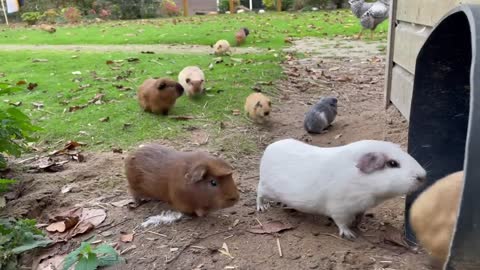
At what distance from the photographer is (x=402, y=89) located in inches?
152

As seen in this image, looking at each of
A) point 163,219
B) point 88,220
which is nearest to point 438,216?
point 163,219

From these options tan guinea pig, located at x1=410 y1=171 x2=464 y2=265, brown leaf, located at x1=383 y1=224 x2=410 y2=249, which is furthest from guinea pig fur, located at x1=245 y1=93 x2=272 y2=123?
tan guinea pig, located at x1=410 y1=171 x2=464 y2=265

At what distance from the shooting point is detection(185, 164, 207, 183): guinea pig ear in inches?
86.4

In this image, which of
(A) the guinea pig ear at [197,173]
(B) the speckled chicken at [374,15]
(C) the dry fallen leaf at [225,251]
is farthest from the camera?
(B) the speckled chicken at [374,15]

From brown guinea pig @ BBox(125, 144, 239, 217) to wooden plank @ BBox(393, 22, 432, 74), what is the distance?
185 centimetres

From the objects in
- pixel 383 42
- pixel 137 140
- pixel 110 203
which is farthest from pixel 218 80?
pixel 383 42

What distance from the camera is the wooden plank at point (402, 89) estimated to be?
367 cm

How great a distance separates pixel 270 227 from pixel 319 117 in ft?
5.98

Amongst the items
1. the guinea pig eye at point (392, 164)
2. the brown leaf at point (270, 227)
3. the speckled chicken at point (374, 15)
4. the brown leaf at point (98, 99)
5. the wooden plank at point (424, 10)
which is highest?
the wooden plank at point (424, 10)

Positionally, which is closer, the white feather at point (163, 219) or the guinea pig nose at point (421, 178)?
the guinea pig nose at point (421, 178)

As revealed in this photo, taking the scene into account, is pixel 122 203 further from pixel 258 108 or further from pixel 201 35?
pixel 201 35

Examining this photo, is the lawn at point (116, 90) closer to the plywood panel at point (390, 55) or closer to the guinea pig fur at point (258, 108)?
the guinea pig fur at point (258, 108)

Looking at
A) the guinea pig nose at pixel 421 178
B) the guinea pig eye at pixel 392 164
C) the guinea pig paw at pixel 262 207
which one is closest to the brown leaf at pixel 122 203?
the guinea pig paw at pixel 262 207

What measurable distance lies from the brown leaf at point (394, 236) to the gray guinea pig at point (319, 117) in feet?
5.63
